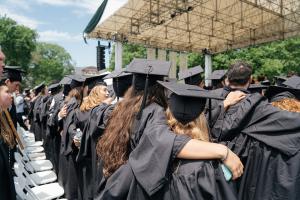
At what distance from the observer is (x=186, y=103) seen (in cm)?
201

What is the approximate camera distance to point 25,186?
416cm

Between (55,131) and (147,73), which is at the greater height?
(147,73)

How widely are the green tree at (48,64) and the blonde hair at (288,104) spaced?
2636 inches

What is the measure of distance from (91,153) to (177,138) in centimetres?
253

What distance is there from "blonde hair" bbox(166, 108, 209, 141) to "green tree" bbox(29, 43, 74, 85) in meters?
67.9

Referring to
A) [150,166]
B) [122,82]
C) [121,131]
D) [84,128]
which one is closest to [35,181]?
[84,128]

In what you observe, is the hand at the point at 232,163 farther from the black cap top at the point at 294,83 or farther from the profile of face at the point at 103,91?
the profile of face at the point at 103,91

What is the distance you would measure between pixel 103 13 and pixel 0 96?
15.1 meters

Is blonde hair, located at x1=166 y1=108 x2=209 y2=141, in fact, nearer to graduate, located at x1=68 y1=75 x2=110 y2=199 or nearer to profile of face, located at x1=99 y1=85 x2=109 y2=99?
graduate, located at x1=68 y1=75 x2=110 y2=199

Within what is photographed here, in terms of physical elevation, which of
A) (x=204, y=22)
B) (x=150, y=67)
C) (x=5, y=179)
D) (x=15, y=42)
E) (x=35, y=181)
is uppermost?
(x=15, y=42)

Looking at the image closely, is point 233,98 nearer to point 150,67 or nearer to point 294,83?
point 150,67

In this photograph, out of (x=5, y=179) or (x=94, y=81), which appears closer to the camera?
(x=5, y=179)

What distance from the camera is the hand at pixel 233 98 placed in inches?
121

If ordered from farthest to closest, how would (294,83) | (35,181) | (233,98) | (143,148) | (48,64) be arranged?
(48,64) → (35,181) → (294,83) → (233,98) → (143,148)
